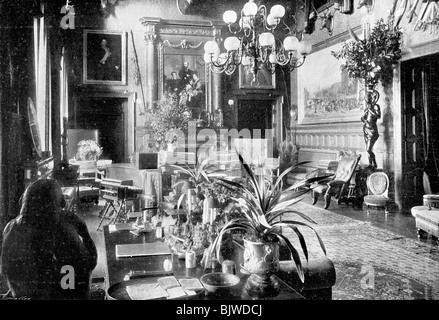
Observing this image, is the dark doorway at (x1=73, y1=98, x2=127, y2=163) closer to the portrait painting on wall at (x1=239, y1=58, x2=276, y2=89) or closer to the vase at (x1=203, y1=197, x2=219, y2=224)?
the portrait painting on wall at (x1=239, y1=58, x2=276, y2=89)

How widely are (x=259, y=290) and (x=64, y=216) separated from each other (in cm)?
127

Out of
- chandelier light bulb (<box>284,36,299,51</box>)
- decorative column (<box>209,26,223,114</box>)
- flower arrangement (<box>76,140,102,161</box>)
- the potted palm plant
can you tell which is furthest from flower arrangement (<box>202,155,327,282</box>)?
decorative column (<box>209,26,223,114</box>)

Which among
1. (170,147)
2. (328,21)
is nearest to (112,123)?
(170,147)

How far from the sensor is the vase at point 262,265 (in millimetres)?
1710

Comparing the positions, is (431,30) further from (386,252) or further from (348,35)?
(386,252)

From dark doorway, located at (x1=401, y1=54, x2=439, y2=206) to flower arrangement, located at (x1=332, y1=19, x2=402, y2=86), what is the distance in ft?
1.07

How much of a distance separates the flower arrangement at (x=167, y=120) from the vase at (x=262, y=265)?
26.2 feet

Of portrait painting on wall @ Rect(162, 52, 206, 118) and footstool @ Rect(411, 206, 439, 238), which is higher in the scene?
portrait painting on wall @ Rect(162, 52, 206, 118)

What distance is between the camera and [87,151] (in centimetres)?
916

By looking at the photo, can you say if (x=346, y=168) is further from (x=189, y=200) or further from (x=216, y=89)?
(x=189, y=200)

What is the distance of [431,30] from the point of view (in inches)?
240

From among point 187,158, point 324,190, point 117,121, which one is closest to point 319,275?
point 324,190

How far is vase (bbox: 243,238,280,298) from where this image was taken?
1.71 m

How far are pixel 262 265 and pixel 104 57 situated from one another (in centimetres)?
971
